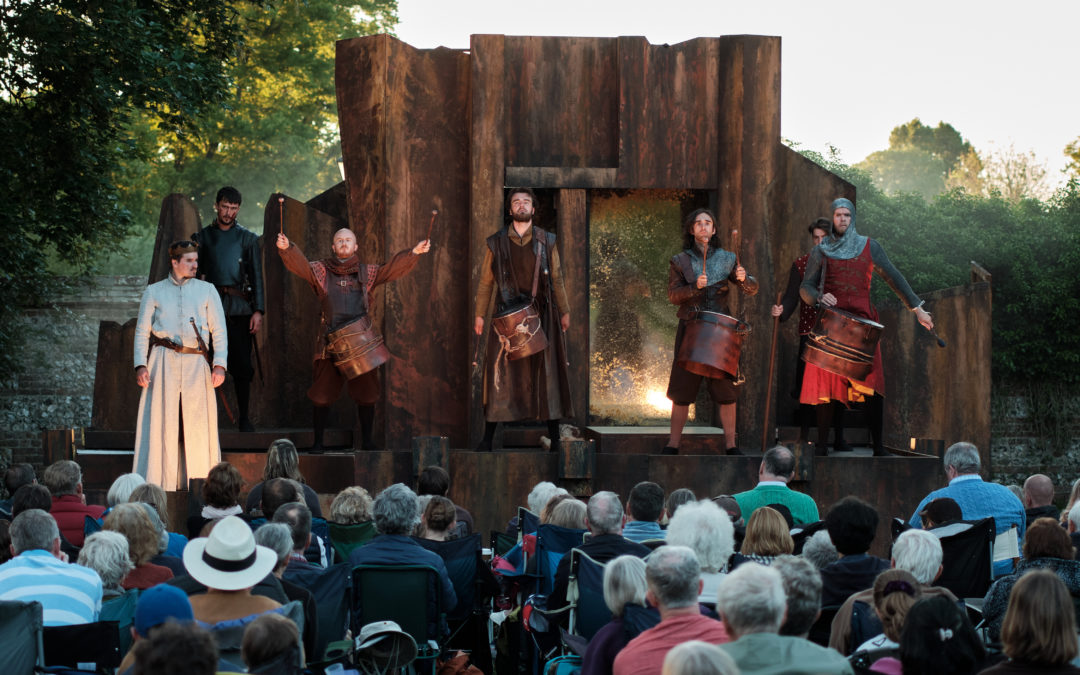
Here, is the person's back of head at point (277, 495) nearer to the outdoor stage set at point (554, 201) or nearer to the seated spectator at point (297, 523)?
the seated spectator at point (297, 523)

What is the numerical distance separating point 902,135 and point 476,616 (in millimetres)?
54979

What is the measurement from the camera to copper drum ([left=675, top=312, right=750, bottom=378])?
8633mm

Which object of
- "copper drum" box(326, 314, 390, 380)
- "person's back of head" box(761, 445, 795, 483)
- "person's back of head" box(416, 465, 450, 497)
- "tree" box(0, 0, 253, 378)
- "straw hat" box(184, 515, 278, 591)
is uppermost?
"tree" box(0, 0, 253, 378)

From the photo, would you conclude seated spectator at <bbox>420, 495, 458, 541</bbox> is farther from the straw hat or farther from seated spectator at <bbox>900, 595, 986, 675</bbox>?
seated spectator at <bbox>900, 595, 986, 675</bbox>

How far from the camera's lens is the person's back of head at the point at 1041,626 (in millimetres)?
3229

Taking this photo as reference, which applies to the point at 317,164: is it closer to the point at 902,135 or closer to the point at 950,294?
the point at 950,294

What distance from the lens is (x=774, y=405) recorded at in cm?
Result: 952

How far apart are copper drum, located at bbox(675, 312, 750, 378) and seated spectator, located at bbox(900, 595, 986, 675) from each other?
5.12 meters

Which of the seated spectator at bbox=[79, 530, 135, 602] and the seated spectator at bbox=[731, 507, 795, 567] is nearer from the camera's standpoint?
the seated spectator at bbox=[79, 530, 135, 602]

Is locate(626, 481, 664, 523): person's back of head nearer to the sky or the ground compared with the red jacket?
nearer to the sky

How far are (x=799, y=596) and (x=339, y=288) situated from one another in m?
5.74

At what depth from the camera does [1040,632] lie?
3227 millimetres

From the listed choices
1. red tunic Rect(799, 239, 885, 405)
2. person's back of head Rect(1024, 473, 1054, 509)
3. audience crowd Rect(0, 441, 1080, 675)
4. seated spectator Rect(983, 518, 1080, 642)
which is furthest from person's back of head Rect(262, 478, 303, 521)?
red tunic Rect(799, 239, 885, 405)

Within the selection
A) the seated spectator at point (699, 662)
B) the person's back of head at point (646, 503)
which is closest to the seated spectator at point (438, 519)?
the person's back of head at point (646, 503)
